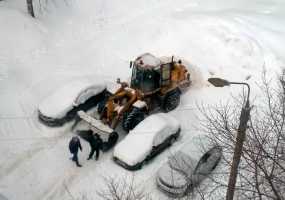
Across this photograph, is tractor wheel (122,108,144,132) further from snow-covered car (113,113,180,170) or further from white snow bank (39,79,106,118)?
white snow bank (39,79,106,118)

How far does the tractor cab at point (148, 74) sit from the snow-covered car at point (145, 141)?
1.49m

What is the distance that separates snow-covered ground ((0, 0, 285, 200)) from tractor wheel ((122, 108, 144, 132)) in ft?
4.77

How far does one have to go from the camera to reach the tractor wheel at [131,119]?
64.3ft

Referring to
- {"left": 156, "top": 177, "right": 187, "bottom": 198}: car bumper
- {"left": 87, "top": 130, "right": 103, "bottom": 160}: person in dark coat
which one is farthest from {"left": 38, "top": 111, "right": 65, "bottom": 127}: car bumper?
{"left": 156, "top": 177, "right": 187, "bottom": 198}: car bumper

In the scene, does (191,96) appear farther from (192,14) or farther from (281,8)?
(281,8)

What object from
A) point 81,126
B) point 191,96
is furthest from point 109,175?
point 191,96

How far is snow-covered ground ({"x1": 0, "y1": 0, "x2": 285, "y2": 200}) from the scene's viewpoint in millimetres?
18391

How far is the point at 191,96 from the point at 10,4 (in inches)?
431

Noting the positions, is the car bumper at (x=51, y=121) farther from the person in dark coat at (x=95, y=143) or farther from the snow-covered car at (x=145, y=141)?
the snow-covered car at (x=145, y=141)

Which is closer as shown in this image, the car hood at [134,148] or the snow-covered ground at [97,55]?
the car hood at [134,148]

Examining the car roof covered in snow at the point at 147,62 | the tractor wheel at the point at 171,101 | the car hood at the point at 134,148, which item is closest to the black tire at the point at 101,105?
the car roof covered in snow at the point at 147,62

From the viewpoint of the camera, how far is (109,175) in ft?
59.7

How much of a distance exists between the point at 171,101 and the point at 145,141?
3507 mm

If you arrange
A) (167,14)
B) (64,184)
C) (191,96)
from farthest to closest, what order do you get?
(167,14) < (191,96) < (64,184)
